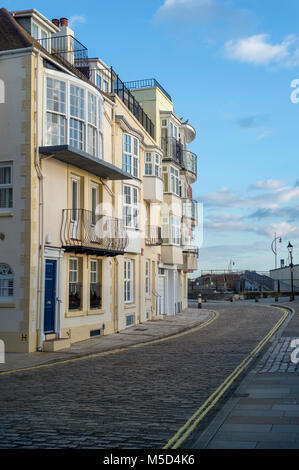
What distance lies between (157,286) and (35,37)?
51.5ft

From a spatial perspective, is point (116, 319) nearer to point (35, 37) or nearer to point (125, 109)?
point (125, 109)

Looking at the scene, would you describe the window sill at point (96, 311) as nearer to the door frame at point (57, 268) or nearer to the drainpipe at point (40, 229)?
the door frame at point (57, 268)

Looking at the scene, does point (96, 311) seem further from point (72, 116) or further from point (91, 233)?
Answer: point (72, 116)

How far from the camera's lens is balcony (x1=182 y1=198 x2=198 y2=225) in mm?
38156

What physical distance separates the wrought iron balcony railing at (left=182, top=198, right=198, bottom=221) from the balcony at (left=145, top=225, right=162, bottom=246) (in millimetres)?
7460

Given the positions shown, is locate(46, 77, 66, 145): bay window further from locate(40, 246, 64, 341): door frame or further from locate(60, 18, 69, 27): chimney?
locate(60, 18, 69, 27): chimney

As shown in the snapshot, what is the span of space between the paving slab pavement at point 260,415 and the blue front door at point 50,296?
7949 mm

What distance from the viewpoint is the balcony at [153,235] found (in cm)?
2972

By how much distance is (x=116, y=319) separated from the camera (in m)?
24.1

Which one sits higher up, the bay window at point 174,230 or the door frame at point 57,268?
the bay window at point 174,230

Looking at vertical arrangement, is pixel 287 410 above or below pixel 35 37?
below

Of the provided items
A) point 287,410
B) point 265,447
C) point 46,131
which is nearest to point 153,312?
point 46,131

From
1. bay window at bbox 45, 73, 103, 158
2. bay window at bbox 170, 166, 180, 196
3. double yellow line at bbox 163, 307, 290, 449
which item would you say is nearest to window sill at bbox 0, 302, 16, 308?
bay window at bbox 45, 73, 103, 158

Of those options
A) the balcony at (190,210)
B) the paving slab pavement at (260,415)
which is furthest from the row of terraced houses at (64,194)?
the balcony at (190,210)
